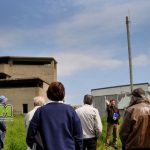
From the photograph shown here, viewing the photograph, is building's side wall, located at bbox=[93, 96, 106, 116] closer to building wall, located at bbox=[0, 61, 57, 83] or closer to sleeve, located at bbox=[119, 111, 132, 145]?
building wall, located at bbox=[0, 61, 57, 83]

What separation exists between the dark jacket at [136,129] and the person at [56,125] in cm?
110

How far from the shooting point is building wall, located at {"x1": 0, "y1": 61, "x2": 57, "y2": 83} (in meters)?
98.8

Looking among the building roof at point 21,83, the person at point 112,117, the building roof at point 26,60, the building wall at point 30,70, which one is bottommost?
the person at point 112,117

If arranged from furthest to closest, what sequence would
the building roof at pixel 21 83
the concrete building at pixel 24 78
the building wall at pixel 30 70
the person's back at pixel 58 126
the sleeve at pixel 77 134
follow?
the building wall at pixel 30 70
the concrete building at pixel 24 78
the building roof at pixel 21 83
the sleeve at pixel 77 134
the person's back at pixel 58 126

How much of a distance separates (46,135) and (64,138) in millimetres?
245

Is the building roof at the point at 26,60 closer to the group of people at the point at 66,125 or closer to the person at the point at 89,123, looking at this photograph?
the person at the point at 89,123

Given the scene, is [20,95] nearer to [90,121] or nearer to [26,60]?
[26,60]

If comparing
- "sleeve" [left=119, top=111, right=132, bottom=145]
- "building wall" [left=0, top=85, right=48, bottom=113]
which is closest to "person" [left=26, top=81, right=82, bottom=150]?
"sleeve" [left=119, top=111, right=132, bottom=145]

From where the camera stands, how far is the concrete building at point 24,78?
82062mm

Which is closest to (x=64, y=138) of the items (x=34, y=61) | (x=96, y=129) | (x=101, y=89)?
(x=96, y=129)

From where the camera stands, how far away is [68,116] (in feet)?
22.9

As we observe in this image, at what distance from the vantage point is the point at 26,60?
340ft

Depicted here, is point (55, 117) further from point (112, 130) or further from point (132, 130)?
point (112, 130)

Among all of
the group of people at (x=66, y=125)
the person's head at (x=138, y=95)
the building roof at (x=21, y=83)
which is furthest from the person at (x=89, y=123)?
the building roof at (x=21, y=83)
